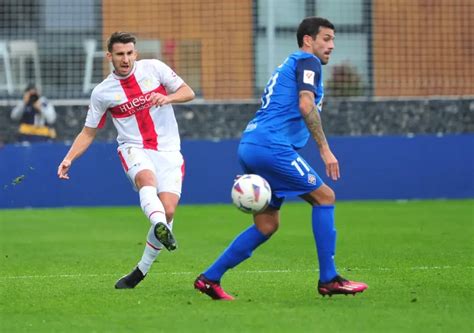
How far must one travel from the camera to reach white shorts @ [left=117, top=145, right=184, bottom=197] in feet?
31.8

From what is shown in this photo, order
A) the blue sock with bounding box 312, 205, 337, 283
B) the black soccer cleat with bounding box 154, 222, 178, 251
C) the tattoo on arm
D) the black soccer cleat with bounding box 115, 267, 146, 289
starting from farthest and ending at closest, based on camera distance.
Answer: the black soccer cleat with bounding box 115, 267, 146, 289 < the black soccer cleat with bounding box 154, 222, 178, 251 < the blue sock with bounding box 312, 205, 337, 283 < the tattoo on arm

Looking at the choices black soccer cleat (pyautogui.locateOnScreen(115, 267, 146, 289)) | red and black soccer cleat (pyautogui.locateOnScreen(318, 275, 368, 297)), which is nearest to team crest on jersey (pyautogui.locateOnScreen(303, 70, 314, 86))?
red and black soccer cleat (pyautogui.locateOnScreen(318, 275, 368, 297))

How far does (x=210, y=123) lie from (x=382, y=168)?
307cm

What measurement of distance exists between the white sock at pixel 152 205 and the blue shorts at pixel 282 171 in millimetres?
820

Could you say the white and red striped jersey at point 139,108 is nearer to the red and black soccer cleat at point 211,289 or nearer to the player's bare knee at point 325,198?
the red and black soccer cleat at point 211,289

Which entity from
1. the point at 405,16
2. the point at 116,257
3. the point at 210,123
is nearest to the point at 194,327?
the point at 116,257

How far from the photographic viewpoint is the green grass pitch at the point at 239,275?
25.2 ft

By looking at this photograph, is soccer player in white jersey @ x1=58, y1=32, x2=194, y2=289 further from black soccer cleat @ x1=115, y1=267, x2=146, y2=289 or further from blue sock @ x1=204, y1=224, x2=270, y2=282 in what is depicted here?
blue sock @ x1=204, y1=224, x2=270, y2=282

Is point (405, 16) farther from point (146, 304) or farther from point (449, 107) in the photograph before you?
point (146, 304)

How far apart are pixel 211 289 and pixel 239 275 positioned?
1.63 metres

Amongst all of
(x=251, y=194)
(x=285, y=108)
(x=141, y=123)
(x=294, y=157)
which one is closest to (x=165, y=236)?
(x=251, y=194)

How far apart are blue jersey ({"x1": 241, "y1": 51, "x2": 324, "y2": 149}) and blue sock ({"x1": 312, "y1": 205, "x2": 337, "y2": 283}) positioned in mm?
544

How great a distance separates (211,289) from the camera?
28.7ft

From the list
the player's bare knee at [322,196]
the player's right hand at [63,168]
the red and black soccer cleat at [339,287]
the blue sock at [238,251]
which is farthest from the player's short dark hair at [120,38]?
the red and black soccer cleat at [339,287]
